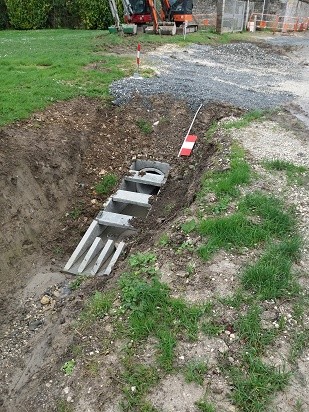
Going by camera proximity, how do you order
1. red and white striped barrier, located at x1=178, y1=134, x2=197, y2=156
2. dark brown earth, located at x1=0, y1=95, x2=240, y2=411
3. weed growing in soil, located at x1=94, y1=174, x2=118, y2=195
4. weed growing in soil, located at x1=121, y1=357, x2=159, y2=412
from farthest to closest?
red and white striped barrier, located at x1=178, y1=134, x2=197, y2=156, weed growing in soil, located at x1=94, y1=174, x2=118, y2=195, dark brown earth, located at x1=0, y1=95, x2=240, y2=411, weed growing in soil, located at x1=121, y1=357, x2=159, y2=412

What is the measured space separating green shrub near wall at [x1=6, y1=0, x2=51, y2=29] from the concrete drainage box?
24.5 m

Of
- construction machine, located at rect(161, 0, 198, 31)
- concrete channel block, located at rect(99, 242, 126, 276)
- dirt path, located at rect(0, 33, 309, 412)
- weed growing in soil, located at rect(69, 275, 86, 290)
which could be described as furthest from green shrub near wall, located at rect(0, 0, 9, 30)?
weed growing in soil, located at rect(69, 275, 86, 290)

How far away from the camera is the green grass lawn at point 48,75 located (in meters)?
9.64

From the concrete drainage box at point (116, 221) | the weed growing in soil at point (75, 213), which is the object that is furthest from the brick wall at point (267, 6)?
the weed growing in soil at point (75, 213)

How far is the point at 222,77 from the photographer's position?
45.5 ft

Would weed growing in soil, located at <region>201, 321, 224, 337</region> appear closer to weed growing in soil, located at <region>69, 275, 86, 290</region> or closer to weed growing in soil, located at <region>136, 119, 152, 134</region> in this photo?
weed growing in soil, located at <region>69, 275, 86, 290</region>

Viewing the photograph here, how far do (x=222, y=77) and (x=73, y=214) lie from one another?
8.41m

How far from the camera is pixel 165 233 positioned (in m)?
6.23

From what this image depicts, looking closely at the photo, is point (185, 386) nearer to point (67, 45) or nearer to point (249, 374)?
point (249, 374)

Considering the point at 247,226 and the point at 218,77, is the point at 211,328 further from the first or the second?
the point at 218,77

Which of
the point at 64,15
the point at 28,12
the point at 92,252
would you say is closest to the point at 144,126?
the point at 92,252

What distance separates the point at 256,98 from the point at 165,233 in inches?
276

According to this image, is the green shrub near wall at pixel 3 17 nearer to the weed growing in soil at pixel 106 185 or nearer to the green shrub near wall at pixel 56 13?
the green shrub near wall at pixel 56 13

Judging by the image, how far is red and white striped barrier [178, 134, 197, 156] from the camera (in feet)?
29.9
